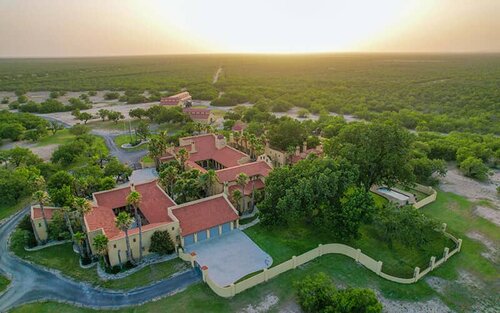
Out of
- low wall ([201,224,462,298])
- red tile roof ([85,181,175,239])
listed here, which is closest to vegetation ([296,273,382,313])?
low wall ([201,224,462,298])

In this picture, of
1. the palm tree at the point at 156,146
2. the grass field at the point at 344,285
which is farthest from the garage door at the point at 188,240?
the palm tree at the point at 156,146

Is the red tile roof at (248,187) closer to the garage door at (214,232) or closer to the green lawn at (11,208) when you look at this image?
the garage door at (214,232)

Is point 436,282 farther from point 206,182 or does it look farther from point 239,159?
point 239,159

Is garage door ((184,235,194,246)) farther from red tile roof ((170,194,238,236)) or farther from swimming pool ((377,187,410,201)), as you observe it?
swimming pool ((377,187,410,201))

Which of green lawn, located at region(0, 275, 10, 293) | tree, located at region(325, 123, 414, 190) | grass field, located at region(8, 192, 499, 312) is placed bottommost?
green lawn, located at region(0, 275, 10, 293)

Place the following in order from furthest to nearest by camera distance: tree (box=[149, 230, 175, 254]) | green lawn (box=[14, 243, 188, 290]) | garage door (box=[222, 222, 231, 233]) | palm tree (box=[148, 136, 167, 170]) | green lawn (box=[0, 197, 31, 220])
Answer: palm tree (box=[148, 136, 167, 170]) → green lawn (box=[0, 197, 31, 220]) → garage door (box=[222, 222, 231, 233]) → tree (box=[149, 230, 175, 254]) → green lawn (box=[14, 243, 188, 290])

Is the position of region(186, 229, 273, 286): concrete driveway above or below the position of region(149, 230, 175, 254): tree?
below

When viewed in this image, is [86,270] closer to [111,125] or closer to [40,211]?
[40,211]

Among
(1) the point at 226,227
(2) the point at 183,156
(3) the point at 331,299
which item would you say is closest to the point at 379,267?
(3) the point at 331,299
